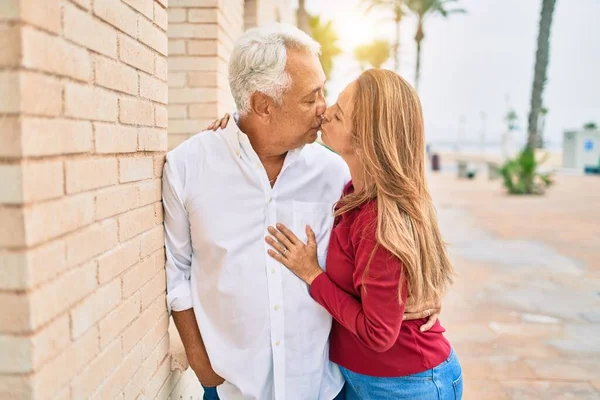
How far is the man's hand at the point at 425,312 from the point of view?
206 cm

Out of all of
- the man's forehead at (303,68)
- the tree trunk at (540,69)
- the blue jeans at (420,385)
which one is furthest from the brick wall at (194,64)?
the tree trunk at (540,69)

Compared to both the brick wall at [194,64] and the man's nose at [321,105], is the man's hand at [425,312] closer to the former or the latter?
the man's nose at [321,105]

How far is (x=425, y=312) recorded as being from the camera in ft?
6.90

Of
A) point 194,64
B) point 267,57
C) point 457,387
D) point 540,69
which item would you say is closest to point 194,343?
point 457,387

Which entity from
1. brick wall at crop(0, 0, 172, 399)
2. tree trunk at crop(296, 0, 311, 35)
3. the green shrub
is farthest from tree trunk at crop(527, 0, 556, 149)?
brick wall at crop(0, 0, 172, 399)

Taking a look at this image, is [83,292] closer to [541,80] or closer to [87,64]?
[87,64]

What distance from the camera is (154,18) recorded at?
1990mm

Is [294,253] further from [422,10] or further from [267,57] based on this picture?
[422,10]

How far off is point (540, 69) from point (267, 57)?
734 inches

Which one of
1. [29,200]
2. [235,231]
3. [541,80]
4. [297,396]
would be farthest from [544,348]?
[541,80]

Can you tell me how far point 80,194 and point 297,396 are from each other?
128 centimetres

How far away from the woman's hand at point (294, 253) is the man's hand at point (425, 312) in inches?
14.8

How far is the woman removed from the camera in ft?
6.09

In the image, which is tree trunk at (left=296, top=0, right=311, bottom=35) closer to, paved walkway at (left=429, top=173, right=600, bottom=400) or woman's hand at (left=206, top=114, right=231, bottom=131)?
paved walkway at (left=429, top=173, right=600, bottom=400)
